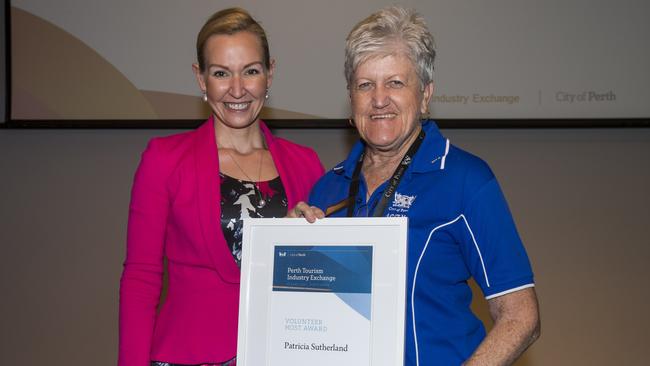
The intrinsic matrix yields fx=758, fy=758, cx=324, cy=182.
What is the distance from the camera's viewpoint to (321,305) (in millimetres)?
1729

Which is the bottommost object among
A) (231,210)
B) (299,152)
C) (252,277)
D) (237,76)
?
(252,277)

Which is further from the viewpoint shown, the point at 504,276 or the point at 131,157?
the point at 131,157

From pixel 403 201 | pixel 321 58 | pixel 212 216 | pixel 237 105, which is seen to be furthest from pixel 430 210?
pixel 321 58

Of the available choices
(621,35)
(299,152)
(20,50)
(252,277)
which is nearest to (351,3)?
(621,35)

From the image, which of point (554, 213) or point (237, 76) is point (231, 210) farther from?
point (554, 213)

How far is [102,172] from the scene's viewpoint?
4.13 metres

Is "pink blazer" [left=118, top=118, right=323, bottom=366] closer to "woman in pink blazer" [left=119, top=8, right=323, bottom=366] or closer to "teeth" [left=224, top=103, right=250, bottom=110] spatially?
"woman in pink blazer" [left=119, top=8, right=323, bottom=366]

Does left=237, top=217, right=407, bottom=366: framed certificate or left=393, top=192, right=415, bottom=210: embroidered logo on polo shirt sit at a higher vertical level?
left=393, top=192, right=415, bottom=210: embroidered logo on polo shirt

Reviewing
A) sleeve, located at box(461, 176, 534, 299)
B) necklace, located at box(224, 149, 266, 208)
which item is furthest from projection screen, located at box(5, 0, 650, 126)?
sleeve, located at box(461, 176, 534, 299)

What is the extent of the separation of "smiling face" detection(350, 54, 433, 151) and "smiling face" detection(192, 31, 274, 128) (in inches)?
16.1

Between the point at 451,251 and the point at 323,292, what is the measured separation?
0.31 m

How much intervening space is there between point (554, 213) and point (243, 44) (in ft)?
6.86

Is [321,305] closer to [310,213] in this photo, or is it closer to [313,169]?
[310,213]

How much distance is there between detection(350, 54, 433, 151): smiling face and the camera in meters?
1.83
